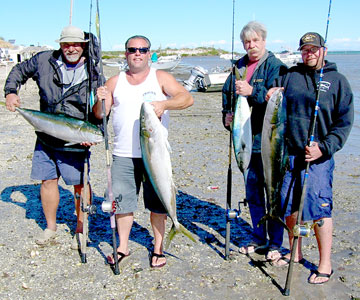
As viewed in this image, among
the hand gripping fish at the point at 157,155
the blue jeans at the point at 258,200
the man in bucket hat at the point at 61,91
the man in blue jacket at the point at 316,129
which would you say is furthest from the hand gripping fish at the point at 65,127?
the man in blue jacket at the point at 316,129

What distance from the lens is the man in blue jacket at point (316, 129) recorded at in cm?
352

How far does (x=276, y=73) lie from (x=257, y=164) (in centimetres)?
98

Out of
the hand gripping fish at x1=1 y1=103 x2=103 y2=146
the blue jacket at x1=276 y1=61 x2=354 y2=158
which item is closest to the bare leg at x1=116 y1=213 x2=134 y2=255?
the hand gripping fish at x1=1 y1=103 x2=103 y2=146

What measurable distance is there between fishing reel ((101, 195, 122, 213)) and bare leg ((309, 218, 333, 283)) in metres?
1.97

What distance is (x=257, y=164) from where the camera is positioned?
421cm

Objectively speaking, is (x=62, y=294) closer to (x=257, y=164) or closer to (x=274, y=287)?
(x=274, y=287)

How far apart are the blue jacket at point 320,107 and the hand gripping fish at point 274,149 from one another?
161 millimetres

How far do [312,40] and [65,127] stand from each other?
2.57 metres

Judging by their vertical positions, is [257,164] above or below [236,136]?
below

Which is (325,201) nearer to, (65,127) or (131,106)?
(131,106)

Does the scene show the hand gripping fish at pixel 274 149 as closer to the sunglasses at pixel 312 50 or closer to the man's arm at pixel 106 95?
the sunglasses at pixel 312 50

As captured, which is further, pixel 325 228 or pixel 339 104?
pixel 325 228

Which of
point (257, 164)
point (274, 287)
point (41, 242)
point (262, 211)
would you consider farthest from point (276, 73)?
point (41, 242)

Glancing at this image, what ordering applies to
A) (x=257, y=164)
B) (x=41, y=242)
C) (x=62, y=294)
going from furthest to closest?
(x=41, y=242) < (x=257, y=164) < (x=62, y=294)
